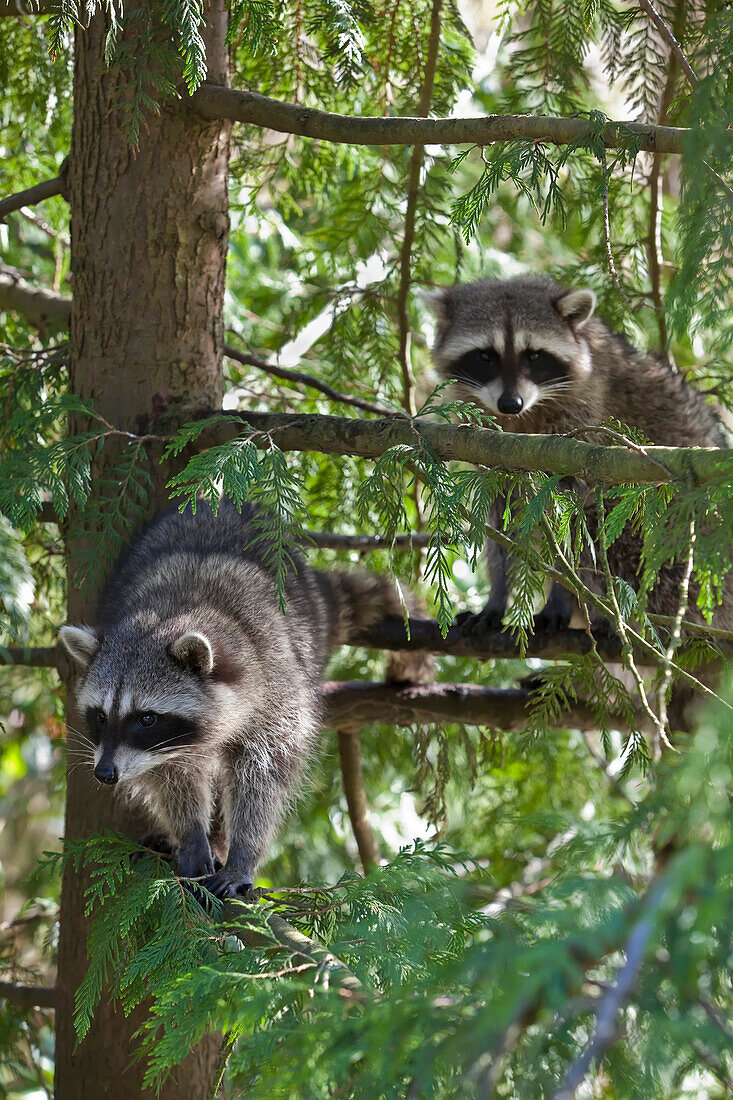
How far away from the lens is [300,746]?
3285 millimetres

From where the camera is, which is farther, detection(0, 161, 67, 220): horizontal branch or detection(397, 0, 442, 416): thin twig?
detection(397, 0, 442, 416): thin twig

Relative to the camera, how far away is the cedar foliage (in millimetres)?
1132

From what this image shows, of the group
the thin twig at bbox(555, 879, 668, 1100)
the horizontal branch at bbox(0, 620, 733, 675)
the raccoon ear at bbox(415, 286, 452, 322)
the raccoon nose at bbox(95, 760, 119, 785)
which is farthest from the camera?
the raccoon ear at bbox(415, 286, 452, 322)

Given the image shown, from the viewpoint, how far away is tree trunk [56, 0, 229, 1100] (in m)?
Answer: 3.16

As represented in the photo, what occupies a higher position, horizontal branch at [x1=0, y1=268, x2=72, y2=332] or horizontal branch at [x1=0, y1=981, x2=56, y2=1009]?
horizontal branch at [x1=0, y1=268, x2=72, y2=332]

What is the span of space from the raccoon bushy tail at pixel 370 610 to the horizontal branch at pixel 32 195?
158cm

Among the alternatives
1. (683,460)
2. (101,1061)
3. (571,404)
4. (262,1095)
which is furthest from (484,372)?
(262,1095)

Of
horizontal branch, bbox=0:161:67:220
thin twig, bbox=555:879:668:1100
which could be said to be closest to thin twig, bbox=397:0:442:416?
horizontal branch, bbox=0:161:67:220

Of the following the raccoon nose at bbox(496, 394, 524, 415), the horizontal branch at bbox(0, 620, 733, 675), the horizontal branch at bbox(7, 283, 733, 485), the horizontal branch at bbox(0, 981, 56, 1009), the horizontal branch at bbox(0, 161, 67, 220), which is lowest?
the horizontal branch at bbox(0, 981, 56, 1009)

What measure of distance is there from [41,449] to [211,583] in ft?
2.54

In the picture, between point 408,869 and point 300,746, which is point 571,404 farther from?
point 408,869

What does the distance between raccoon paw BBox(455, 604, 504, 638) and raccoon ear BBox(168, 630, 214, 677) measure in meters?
1.10

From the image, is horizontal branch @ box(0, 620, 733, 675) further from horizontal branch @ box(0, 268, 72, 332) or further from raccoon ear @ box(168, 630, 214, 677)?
horizontal branch @ box(0, 268, 72, 332)

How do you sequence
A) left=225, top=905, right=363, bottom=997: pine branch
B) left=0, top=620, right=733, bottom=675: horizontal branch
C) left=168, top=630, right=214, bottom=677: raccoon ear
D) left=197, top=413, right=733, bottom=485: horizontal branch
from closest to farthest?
left=225, top=905, right=363, bottom=997: pine branch
left=197, top=413, right=733, bottom=485: horizontal branch
left=168, top=630, right=214, bottom=677: raccoon ear
left=0, top=620, right=733, bottom=675: horizontal branch
